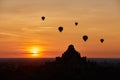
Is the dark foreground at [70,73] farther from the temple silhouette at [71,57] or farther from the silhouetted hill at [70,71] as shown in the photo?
the temple silhouette at [71,57]

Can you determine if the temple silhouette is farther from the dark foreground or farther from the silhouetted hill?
the dark foreground

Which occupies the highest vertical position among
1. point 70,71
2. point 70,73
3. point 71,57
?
point 71,57

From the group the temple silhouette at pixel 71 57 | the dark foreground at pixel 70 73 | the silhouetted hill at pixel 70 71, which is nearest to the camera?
the dark foreground at pixel 70 73

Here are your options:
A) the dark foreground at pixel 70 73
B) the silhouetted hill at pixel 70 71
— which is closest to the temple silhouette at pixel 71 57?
the silhouetted hill at pixel 70 71

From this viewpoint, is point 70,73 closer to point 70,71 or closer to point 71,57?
point 70,71

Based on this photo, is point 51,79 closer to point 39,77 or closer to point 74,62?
point 39,77

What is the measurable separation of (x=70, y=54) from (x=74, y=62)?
88.0 inches

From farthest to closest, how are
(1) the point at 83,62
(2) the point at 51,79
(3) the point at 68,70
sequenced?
1. (1) the point at 83,62
2. (3) the point at 68,70
3. (2) the point at 51,79

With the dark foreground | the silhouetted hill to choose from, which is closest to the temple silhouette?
the silhouetted hill

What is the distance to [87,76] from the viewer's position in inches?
3447

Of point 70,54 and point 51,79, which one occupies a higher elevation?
point 70,54

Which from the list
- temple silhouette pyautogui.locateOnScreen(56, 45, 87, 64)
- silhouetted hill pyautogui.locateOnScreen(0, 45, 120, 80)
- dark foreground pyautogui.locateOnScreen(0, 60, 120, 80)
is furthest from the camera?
temple silhouette pyautogui.locateOnScreen(56, 45, 87, 64)

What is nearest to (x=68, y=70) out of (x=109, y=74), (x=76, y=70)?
(x=76, y=70)

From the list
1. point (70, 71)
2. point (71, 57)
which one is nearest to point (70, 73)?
point (70, 71)
